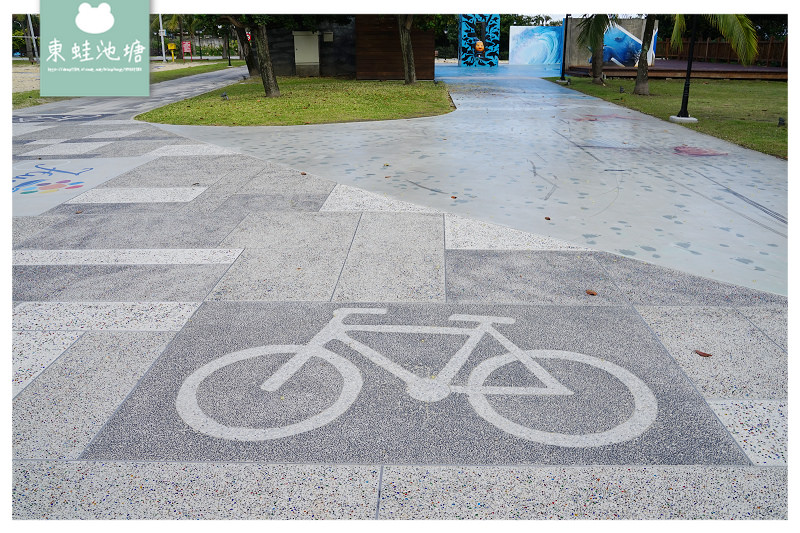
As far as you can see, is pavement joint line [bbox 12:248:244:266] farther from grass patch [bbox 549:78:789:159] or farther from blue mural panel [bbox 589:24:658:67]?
blue mural panel [bbox 589:24:658:67]

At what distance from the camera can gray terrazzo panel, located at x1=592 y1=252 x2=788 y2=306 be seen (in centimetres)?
533

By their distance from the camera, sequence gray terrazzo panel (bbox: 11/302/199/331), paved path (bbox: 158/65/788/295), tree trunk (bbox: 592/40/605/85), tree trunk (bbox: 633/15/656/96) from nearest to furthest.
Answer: gray terrazzo panel (bbox: 11/302/199/331), paved path (bbox: 158/65/788/295), tree trunk (bbox: 633/15/656/96), tree trunk (bbox: 592/40/605/85)

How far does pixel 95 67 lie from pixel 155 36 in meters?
77.2

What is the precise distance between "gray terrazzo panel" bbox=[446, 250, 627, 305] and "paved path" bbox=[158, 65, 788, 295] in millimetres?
844

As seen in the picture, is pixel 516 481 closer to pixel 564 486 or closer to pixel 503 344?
pixel 564 486

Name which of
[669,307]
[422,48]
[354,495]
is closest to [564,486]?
[354,495]

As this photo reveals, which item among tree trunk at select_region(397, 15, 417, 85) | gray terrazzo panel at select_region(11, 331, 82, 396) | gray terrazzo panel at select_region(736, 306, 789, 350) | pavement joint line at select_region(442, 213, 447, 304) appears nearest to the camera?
gray terrazzo panel at select_region(11, 331, 82, 396)

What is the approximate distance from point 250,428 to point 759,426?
312 centimetres

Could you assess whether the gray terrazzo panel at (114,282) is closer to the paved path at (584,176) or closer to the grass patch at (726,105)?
the paved path at (584,176)

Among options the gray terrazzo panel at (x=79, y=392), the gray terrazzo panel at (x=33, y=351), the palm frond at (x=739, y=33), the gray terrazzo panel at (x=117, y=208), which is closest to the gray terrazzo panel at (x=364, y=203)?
the gray terrazzo panel at (x=117, y=208)

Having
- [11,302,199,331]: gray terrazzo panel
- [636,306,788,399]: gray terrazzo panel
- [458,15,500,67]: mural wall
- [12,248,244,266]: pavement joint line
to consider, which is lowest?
[636,306,788,399]: gray terrazzo panel

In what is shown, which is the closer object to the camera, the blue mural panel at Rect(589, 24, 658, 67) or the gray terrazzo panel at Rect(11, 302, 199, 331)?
the gray terrazzo panel at Rect(11, 302, 199, 331)

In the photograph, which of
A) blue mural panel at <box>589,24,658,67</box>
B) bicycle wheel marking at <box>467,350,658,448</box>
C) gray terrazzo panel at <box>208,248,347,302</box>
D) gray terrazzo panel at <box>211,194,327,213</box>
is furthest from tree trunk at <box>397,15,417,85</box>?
bicycle wheel marking at <box>467,350,658,448</box>

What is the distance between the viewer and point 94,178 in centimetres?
1024
